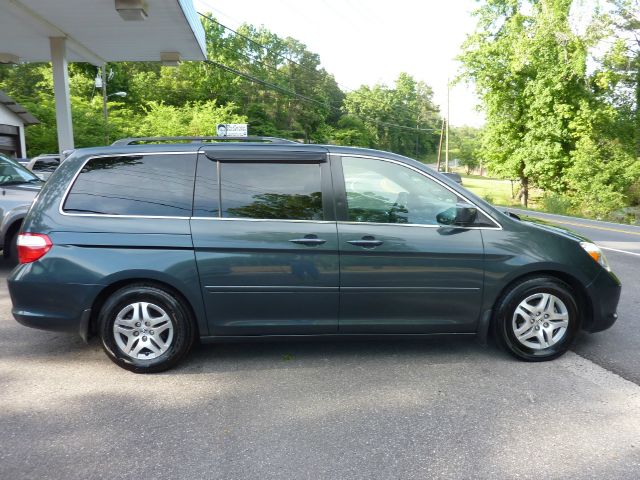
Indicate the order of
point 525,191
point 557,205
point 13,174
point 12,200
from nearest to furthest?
point 12,200 → point 13,174 → point 557,205 → point 525,191

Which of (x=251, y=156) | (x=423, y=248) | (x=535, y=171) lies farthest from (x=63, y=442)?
(x=535, y=171)

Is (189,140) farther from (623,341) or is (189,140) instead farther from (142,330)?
(623,341)

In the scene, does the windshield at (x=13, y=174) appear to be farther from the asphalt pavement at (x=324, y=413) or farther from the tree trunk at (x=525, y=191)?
the tree trunk at (x=525, y=191)

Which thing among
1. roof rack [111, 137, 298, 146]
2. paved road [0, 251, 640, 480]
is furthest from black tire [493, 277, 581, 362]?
roof rack [111, 137, 298, 146]

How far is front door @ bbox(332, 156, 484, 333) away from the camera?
3773mm

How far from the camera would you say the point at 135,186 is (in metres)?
3.82

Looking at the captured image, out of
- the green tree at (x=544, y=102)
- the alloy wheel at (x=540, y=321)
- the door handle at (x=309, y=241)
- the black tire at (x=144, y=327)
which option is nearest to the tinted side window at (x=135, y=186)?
the black tire at (x=144, y=327)

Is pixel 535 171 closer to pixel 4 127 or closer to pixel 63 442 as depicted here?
pixel 4 127

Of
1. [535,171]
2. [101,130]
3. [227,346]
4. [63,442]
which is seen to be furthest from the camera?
[535,171]

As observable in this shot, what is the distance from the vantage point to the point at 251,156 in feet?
12.7

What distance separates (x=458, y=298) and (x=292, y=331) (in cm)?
136

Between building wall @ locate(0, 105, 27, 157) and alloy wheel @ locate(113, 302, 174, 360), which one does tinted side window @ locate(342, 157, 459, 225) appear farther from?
building wall @ locate(0, 105, 27, 157)

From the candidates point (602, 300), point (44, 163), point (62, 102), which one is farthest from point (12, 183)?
point (602, 300)

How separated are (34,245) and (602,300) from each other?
462 centimetres
